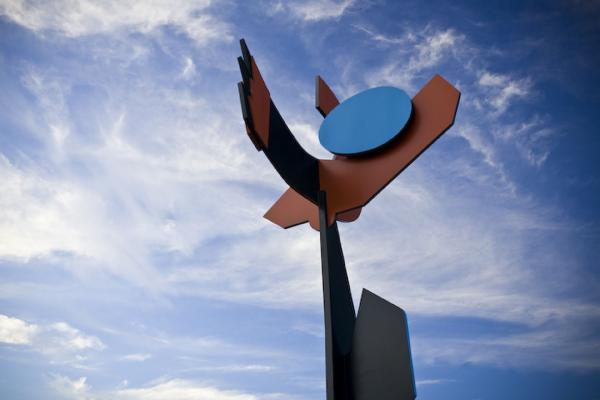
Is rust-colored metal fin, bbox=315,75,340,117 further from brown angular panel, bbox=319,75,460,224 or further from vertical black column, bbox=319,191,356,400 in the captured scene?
vertical black column, bbox=319,191,356,400

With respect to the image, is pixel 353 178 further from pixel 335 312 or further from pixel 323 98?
pixel 323 98

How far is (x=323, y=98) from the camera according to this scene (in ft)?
27.2

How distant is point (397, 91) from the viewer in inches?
278

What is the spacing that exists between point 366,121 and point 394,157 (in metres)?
0.92

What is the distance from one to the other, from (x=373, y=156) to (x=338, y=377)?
314 centimetres

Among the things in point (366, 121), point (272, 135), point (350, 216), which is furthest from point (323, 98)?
point (272, 135)

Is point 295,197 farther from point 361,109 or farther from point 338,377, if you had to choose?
point 338,377

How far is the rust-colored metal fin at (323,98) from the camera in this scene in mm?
8148

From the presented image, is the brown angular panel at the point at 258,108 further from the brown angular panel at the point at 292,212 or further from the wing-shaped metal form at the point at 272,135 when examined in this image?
the brown angular panel at the point at 292,212

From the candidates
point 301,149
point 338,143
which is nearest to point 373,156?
point 338,143

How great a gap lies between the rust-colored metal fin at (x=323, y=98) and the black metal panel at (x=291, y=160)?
5.14 ft

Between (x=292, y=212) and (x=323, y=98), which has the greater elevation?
(x=323, y=98)

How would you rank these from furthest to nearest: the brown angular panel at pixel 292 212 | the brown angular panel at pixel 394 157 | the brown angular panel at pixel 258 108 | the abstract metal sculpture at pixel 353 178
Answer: the brown angular panel at pixel 292 212 → the brown angular panel at pixel 394 157 → the brown angular panel at pixel 258 108 → the abstract metal sculpture at pixel 353 178

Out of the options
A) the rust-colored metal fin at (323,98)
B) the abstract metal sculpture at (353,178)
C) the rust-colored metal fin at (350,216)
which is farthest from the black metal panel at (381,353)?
the rust-colored metal fin at (323,98)
